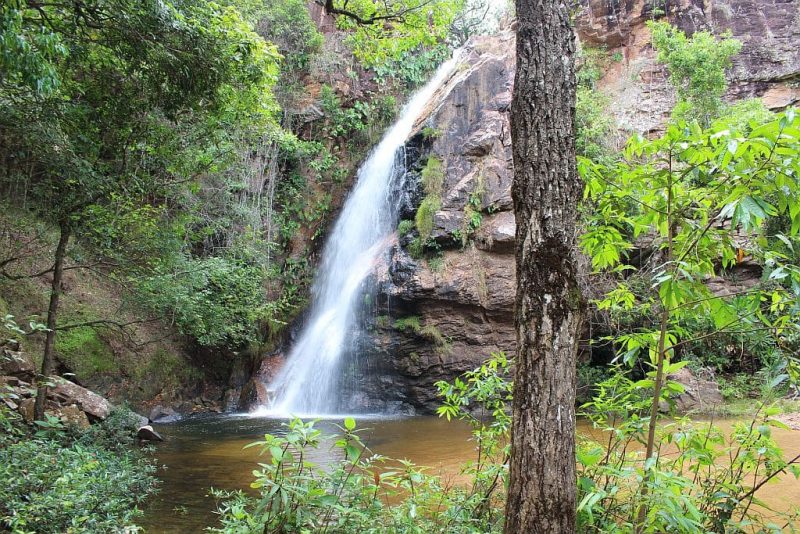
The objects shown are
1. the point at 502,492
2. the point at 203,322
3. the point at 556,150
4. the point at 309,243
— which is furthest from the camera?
the point at 309,243

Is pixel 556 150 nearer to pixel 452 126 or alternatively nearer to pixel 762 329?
pixel 762 329

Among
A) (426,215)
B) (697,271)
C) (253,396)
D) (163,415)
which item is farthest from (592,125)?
(697,271)

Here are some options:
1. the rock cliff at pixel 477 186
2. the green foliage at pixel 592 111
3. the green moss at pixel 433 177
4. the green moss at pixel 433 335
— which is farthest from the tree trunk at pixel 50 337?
the green foliage at pixel 592 111

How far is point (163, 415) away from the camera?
11914 mm

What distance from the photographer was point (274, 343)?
50.6 ft

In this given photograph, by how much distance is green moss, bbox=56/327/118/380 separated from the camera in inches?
425

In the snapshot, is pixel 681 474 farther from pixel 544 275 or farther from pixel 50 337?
pixel 50 337

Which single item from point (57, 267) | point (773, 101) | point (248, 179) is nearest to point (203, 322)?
point (57, 267)

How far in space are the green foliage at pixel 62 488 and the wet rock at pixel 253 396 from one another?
7.71 m

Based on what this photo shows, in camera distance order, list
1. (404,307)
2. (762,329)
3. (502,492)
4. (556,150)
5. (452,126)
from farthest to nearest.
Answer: (452,126), (404,307), (502,492), (556,150), (762,329)

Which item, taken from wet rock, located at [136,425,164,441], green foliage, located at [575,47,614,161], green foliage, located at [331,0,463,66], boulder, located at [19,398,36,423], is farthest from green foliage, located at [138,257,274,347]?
green foliage, located at [575,47,614,161]

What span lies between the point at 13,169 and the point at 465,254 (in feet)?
31.5

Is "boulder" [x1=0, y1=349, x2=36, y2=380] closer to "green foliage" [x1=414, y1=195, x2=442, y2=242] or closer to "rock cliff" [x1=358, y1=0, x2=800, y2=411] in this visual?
"rock cliff" [x1=358, y1=0, x2=800, y2=411]

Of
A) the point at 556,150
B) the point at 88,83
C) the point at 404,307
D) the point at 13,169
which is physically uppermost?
the point at 88,83
